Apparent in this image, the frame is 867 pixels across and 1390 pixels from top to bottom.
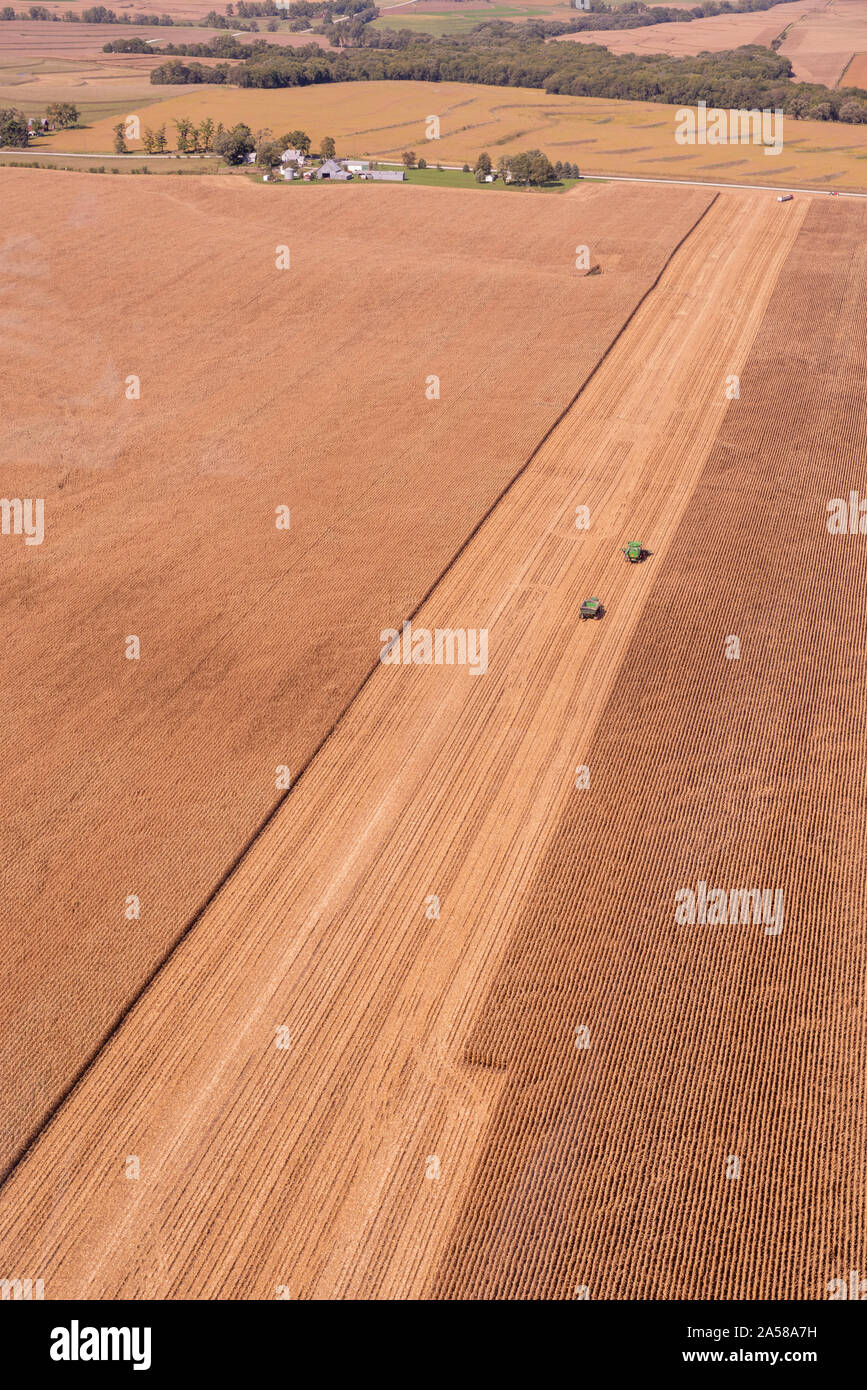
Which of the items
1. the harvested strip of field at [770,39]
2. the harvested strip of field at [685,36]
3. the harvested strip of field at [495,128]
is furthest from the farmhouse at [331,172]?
the harvested strip of field at [685,36]

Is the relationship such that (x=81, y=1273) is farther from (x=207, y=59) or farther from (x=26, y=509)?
(x=207, y=59)

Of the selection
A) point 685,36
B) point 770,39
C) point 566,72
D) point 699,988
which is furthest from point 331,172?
point 770,39

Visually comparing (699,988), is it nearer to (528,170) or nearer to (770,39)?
(528,170)

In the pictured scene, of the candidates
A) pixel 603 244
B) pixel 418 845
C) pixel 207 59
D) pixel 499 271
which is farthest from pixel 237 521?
pixel 207 59

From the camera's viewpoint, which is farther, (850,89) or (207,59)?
(207,59)

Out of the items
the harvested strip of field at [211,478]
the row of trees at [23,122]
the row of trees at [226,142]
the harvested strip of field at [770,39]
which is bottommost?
the harvested strip of field at [211,478]

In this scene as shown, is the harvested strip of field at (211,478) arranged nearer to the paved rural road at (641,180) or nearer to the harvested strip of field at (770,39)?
the paved rural road at (641,180)

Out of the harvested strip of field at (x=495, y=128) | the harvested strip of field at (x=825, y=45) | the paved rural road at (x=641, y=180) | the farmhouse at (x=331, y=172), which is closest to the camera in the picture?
the paved rural road at (x=641, y=180)
